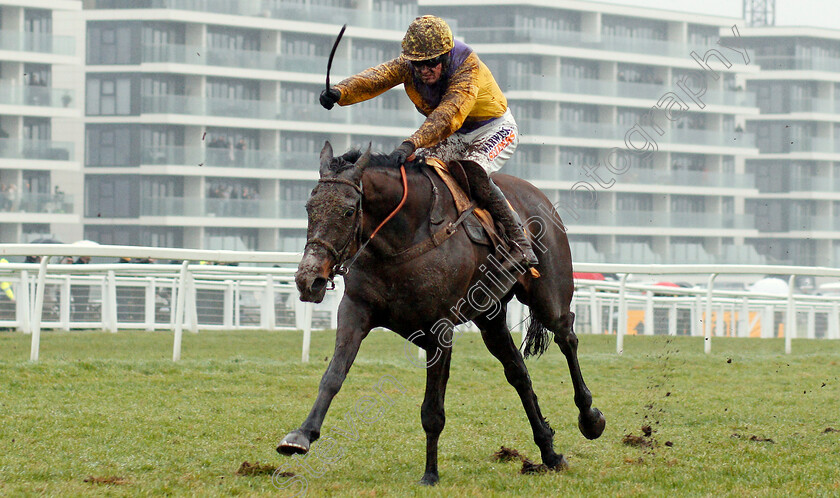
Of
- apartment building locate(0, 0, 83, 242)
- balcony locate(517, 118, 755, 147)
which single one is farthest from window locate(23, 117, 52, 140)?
balcony locate(517, 118, 755, 147)

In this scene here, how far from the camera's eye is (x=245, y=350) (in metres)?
11.7

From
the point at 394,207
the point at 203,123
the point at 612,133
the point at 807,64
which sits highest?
the point at 807,64

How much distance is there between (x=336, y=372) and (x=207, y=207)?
4223cm

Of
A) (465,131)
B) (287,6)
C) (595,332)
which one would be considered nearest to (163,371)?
(465,131)

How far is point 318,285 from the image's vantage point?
14.4 ft

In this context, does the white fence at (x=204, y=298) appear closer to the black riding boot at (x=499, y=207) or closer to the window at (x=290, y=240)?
the black riding boot at (x=499, y=207)

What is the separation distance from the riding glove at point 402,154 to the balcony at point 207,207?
135 ft

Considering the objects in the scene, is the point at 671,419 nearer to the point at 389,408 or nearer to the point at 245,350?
the point at 389,408

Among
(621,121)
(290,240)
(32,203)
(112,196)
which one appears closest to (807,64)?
(621,121)

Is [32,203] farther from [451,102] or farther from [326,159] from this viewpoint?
[326,159]

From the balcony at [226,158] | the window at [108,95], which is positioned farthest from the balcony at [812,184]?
the window at [108,95]

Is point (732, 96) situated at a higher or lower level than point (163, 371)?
higher

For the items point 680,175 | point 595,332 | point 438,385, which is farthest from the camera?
point 680,175

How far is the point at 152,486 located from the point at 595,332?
482 inches
